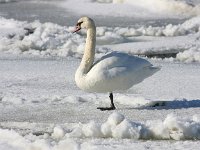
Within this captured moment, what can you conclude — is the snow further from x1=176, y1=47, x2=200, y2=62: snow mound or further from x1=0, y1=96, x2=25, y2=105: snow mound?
x1=176, y1=47, x2=200, y2=62: snow mound

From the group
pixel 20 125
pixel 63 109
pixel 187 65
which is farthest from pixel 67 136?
pixel 187 65

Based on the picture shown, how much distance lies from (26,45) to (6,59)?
121cm

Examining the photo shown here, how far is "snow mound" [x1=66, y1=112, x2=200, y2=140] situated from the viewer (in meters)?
5.00

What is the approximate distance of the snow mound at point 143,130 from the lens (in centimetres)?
500

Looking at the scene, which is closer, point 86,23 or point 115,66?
point 115,66

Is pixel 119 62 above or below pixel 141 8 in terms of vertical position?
below

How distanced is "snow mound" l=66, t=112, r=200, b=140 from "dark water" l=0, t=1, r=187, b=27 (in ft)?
28.5

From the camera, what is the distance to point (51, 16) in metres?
15.0

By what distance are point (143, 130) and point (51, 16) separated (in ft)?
33.5

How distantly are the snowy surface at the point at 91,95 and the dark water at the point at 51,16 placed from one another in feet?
1.03

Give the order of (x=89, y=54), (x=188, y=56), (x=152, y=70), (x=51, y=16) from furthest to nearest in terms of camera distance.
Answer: (x=51, y=16)
(x=188, y=56)
(x=89, y=54)
(x=152, y=70)

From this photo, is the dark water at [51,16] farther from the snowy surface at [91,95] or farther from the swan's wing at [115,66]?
the swan's wing at [115,66]

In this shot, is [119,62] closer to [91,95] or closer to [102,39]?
[91,95]

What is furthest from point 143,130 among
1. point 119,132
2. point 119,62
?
point 119,62
